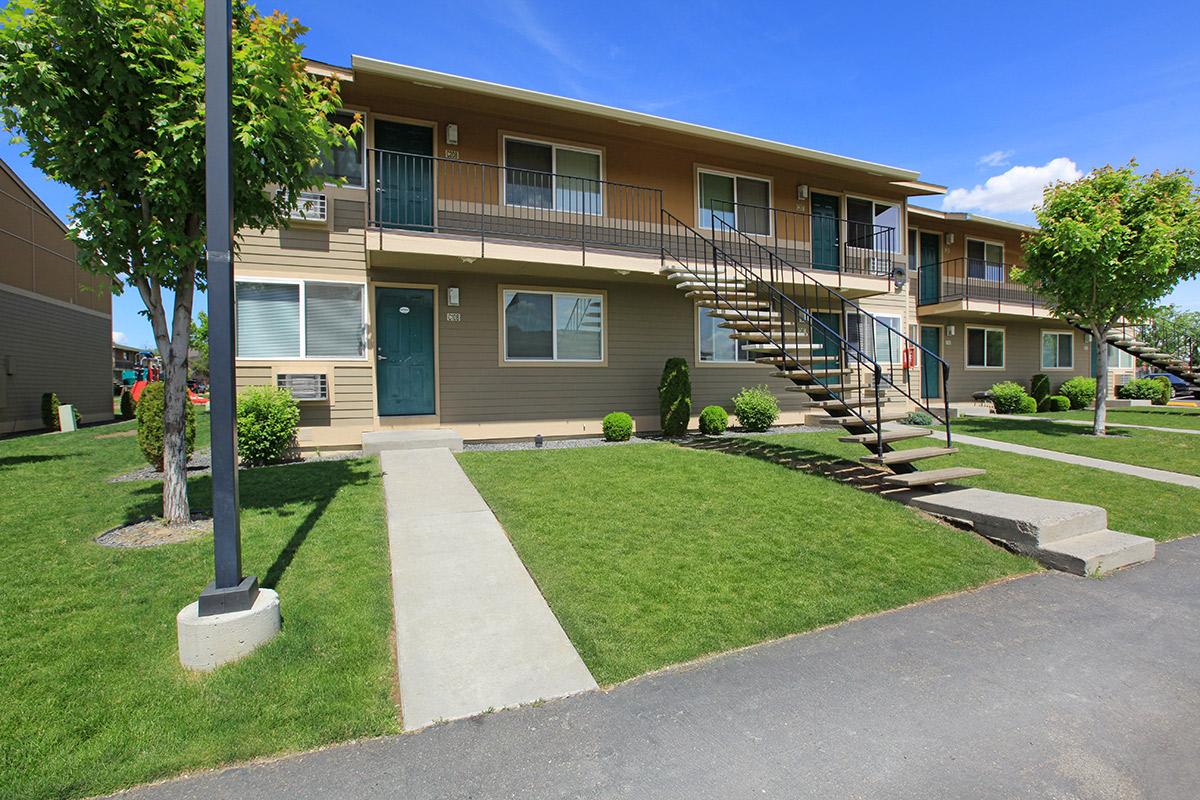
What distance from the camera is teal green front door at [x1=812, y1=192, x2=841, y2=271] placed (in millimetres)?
13641

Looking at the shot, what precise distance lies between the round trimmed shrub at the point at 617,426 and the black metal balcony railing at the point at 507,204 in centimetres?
299

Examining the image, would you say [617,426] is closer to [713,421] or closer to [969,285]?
[713,421]

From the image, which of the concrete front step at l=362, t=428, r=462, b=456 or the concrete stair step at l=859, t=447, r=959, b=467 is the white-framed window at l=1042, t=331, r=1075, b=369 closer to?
the concrete stair step at l=859, t=447, r=959, b=467

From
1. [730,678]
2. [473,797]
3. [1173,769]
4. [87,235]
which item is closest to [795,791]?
[730,678]

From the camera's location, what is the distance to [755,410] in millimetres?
11148

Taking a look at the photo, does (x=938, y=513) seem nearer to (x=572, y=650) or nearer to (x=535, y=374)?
(x=572, y=650)

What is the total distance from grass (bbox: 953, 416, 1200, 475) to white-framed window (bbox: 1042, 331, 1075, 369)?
7.15m

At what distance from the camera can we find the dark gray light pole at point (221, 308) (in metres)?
3.17

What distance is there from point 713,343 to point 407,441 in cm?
658

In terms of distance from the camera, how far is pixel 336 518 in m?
5.36

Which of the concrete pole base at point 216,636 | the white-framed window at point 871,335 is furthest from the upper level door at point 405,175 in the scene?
the white-framed window at point 871,335

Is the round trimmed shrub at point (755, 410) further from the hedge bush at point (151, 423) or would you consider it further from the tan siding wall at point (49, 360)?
the tan siding wall at point (49, 360)

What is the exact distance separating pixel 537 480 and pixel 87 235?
15.4 ft

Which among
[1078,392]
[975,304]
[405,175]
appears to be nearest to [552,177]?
[405,175]
